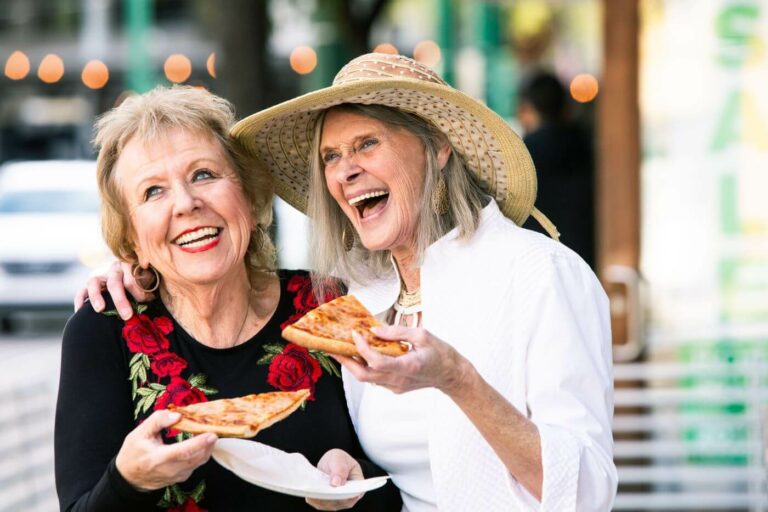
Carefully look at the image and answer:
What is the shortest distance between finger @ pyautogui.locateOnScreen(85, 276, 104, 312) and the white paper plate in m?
0.57

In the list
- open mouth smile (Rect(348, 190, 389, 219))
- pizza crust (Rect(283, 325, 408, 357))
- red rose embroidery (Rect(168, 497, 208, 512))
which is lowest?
red rose embroidery (Rect(168, 497, 208, 512))

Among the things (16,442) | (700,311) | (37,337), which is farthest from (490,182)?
(37,337)

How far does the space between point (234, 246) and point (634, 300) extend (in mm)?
3221

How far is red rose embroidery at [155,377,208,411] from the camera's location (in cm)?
266

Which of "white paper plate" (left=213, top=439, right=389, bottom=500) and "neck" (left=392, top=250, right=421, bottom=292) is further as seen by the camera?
"neck" (left=392, top=250, right=421, bottom=292)

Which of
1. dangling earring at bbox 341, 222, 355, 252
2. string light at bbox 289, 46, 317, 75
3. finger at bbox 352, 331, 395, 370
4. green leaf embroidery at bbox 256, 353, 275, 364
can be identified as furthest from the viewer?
string light at bbox 289, 46, 317, 75

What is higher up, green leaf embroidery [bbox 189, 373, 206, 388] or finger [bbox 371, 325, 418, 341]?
finger [bbox 371, 325, 418, 341]

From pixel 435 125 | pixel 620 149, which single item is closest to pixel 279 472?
pixel 435 125

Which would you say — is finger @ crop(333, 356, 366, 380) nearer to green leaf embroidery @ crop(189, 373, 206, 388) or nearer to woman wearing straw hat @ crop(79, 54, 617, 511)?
woman wearing straw hat @ crop(79, 54, 617, 511)

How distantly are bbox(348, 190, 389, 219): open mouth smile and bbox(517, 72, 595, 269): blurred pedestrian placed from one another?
3.22 m

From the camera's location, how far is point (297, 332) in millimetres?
2312

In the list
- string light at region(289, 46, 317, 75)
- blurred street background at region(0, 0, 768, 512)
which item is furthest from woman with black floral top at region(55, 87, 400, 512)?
string light at region(289, 46, 317, 75)

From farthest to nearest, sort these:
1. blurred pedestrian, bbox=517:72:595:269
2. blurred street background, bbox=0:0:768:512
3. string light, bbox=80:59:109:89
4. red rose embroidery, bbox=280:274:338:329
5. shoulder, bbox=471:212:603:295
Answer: string light, bbox=80:59:109:89, blurred pedestrian, bbox=517:72:595:269, blurred street background, bbox=0:0:768:512, red rose embroidery, bbox=280:274:338:329, shoulder, bbox=471:212:603:295

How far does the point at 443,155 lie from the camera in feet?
9.33
